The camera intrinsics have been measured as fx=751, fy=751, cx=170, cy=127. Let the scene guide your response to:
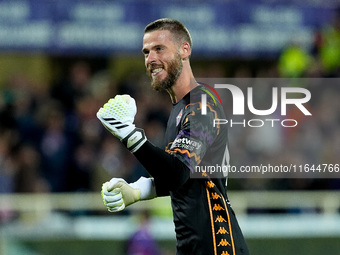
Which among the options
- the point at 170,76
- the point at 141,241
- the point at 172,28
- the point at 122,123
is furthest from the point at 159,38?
the point at 141,241

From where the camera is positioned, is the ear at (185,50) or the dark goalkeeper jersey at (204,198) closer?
the dark goalkeeper jersey at (204,198)

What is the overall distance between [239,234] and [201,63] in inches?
331

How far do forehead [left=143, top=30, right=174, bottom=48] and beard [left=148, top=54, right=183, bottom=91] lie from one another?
0.11 m

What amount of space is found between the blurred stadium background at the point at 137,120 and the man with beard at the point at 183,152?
16.4ft

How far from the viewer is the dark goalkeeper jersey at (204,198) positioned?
4.37 meters

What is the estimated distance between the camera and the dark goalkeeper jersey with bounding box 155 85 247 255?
4.37 metres

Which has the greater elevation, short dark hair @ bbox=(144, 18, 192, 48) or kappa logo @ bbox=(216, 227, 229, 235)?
short dark hair @ bbox=(144, 18, 192, 48)

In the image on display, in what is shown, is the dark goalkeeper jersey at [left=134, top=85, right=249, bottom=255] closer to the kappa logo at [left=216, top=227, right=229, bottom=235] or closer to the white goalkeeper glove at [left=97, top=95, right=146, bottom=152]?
the kappa logo at [left=216, top=227, right=229, bottom=235]

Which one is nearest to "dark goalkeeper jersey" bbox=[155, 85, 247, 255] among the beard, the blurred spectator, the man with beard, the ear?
the man with beard

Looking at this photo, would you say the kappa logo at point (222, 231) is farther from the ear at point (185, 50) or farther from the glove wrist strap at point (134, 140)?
the ear at point (185, 50)

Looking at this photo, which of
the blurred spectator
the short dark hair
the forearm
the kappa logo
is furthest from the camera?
the blurred spectator

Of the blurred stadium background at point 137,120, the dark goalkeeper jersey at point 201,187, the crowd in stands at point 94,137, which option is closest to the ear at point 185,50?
the dark goalkeeper jersey at point 201,187

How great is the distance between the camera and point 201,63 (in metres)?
12.8

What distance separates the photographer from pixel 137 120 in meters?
11.4
